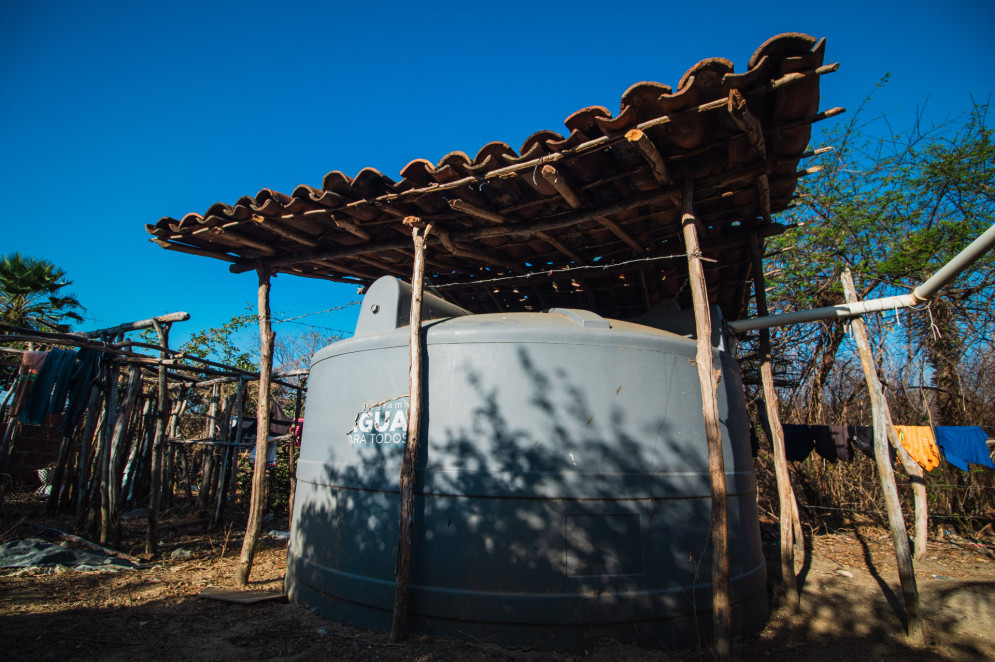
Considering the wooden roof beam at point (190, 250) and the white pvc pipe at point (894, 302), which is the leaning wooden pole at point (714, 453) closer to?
the white pvc pipe at point (894, 302)

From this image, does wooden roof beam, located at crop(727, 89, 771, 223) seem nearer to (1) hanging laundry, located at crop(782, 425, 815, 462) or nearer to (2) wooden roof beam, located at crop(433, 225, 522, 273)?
(2) wooden roof beam, located at crop(433, 225, 522, 273)

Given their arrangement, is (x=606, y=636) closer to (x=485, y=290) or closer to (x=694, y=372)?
(x=694, y=372)

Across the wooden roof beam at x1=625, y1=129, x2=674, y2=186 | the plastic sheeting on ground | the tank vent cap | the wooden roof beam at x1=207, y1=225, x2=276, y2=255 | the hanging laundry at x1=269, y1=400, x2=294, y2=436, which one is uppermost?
the wooden roof beam at x1=207, y1=225, x2=276, y2=255

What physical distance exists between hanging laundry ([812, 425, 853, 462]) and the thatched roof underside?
306cm

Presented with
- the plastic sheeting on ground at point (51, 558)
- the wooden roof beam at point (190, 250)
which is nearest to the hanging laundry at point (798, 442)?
the wooden roof beam at point (190, 250)

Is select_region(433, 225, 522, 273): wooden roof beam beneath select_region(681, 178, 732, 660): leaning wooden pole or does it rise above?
above

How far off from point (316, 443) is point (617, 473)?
11.6 ft

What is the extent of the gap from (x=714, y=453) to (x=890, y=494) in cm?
265

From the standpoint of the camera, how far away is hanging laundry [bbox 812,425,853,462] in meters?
9.04

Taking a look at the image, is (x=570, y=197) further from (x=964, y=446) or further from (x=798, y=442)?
(x=964, y=446)

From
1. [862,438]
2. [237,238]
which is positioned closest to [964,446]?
[862,438]

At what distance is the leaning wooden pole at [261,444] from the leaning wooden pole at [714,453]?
529 cm

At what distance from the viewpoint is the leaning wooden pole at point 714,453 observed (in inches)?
164

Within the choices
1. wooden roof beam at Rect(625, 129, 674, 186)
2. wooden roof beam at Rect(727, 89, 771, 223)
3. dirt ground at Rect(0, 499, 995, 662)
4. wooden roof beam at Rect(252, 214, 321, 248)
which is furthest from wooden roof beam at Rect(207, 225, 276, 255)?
wooden roof beam at Rect(727, 89, 771, 223)
